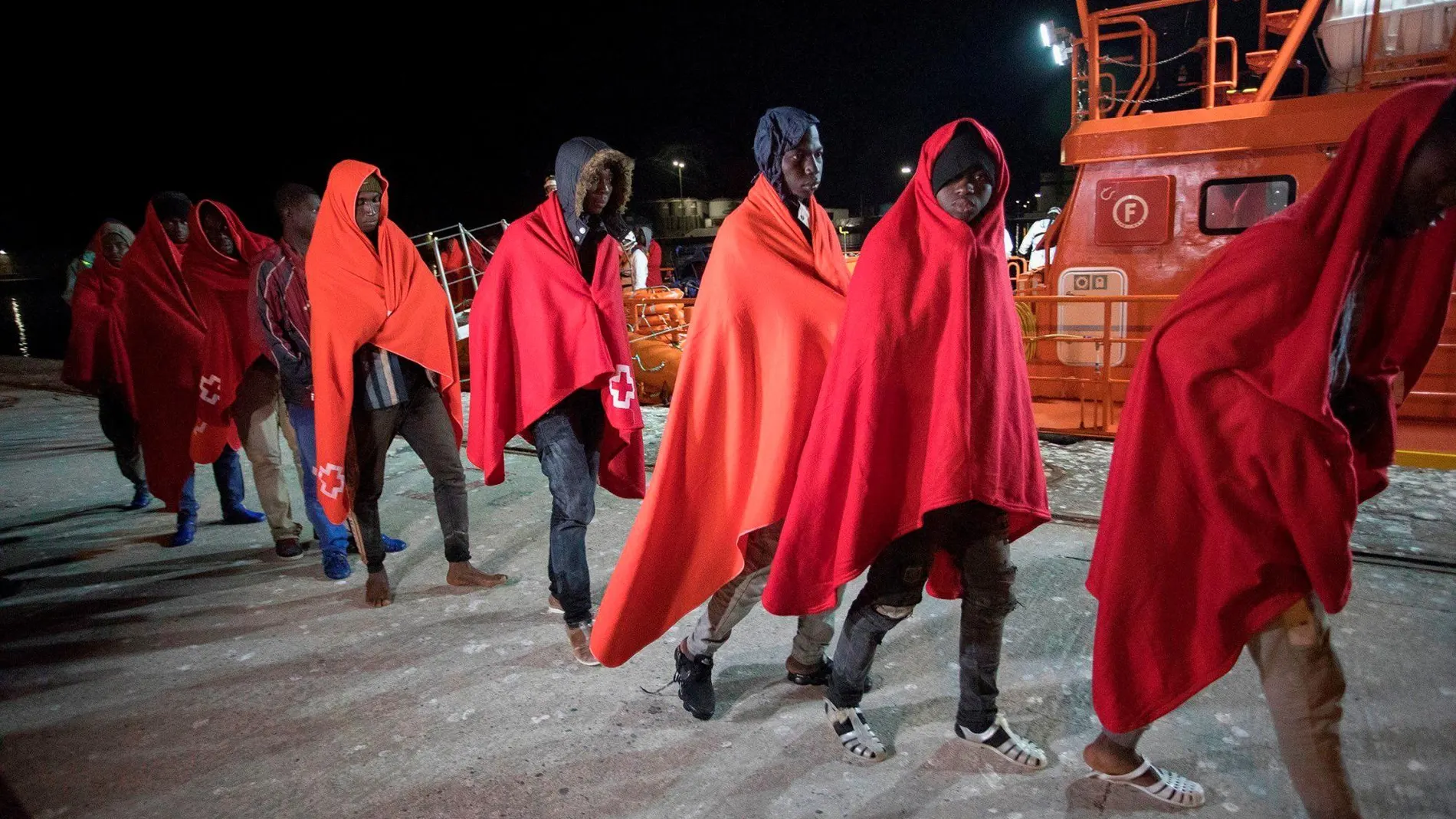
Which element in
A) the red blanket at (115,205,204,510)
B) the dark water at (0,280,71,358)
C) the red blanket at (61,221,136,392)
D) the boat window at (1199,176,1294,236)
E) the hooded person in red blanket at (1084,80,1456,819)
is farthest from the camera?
the dark water at (0,280,71,358)

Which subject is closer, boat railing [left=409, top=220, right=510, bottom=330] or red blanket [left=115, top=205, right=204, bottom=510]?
red blanket [left=115, top=205, right=204, bottom=510]

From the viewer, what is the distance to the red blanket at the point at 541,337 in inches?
138

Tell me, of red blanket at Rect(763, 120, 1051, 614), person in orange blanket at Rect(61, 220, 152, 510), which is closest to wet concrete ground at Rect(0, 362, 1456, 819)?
red blanket at Rect(763, 120, 1051, 614)

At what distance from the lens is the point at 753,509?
2703mm

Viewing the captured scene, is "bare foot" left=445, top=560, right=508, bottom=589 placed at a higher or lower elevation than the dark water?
lower

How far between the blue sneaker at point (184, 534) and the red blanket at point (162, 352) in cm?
12

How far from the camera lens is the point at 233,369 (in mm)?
4984

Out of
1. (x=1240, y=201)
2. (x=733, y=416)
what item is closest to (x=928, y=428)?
(x=733, y=416)

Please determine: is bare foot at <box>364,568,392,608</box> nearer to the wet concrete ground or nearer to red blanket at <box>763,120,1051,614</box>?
the wet concrete ground

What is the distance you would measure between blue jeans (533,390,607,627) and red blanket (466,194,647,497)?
0.09 meters

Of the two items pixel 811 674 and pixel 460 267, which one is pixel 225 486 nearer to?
pixel 811 674

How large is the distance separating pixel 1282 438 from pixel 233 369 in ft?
17.5

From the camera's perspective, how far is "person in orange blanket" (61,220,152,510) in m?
5.94

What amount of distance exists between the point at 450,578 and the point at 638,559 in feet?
6.65
